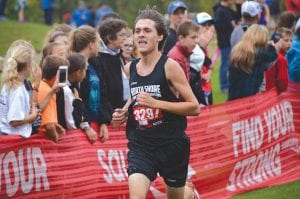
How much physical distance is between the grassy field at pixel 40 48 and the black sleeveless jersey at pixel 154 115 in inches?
113

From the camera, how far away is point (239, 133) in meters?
11.5

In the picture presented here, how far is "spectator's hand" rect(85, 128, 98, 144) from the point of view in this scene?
9.53 metres

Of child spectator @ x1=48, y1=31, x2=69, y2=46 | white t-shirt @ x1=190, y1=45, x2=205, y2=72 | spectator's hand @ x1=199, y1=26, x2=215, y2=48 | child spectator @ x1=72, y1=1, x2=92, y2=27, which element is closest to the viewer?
child spectator @ x1=48, y1=31, x2=69, y2=46

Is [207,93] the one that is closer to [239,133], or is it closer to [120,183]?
[239,133]

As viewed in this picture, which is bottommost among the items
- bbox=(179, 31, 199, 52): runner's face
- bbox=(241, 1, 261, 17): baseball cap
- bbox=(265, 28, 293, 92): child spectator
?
bbox=(265, 28, 293, 92): child spectator

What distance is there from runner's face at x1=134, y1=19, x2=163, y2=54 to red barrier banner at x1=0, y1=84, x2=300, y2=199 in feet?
5.08

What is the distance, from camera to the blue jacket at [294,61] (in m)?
12.6

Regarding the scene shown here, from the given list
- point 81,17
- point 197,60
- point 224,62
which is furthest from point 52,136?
point 81,17

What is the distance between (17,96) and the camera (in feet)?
28.4


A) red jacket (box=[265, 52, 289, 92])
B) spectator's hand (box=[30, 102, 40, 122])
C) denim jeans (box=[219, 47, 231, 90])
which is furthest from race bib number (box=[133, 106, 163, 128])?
denim jeans (box=[219, 47, 231, 90])

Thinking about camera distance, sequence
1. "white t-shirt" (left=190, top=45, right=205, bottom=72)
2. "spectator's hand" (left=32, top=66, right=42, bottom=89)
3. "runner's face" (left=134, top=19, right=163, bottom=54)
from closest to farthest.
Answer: "runner's face" (left=134, top=19, right=163, bottom=54) < "spectator's hand" (left=32, top=66, right=42, bottom=89) < "white t-shirt" (left=190, top=45, right=205, bottom=72)

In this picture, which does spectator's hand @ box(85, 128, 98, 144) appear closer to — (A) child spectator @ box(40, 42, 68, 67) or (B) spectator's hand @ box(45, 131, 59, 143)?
(B) spectator's hand @ box(45, 131, 59, 143)

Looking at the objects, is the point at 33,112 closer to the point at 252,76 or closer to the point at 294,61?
the point at 252,76

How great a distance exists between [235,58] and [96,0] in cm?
2393
